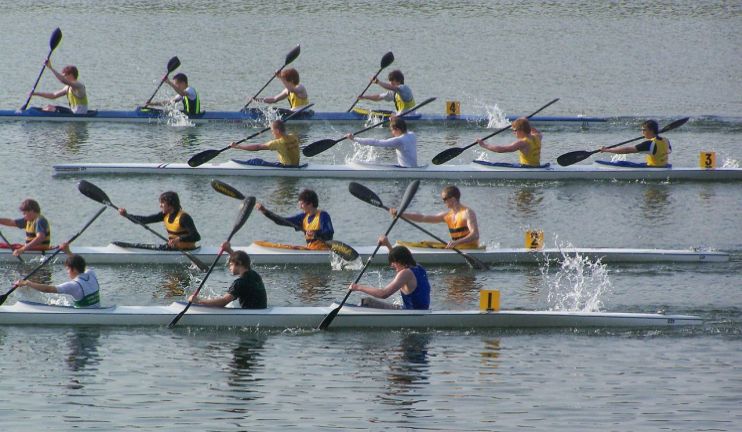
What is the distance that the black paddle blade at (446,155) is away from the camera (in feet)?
87.4

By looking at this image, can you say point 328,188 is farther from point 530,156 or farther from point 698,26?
point 698,26

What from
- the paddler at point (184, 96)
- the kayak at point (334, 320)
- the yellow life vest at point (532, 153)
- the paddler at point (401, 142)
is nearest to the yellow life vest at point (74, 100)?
the paddler at point (184, 96)

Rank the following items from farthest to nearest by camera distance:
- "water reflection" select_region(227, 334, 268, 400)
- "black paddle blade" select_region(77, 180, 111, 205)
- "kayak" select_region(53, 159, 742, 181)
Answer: "kayak" select_region(53, 159, 742, 181) → "black paddle blade" select_region(77, 180, 111, 205) → "water reflection" select_region(227, 334, 268, 400)

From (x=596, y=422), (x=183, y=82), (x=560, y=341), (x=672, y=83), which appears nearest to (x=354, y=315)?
(x=560, y=341)

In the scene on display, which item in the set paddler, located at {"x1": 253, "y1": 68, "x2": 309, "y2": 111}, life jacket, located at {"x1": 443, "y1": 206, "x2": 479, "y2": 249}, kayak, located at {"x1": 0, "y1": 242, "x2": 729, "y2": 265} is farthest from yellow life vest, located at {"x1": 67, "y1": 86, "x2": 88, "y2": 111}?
life jacket, located at {"x1": 443, "y1": 206, "x2": 479, "y2": 249}

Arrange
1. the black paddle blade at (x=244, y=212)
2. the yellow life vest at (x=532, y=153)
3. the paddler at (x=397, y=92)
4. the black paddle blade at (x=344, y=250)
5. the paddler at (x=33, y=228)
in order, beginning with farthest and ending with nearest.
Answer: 1. the paddler at (x=397, y=92)
2. the yellow life vest at (x=532, y=153)
3. the paddler at (x=33, y=228)
4. the black paddle blade at (x=344, y=250)
5. the black paddle blade at (x=244, y=212)

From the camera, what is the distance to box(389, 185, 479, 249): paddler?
20.8 m

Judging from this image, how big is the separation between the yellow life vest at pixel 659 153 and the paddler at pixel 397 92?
22.6ft

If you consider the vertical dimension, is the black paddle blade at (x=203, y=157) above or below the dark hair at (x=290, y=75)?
below

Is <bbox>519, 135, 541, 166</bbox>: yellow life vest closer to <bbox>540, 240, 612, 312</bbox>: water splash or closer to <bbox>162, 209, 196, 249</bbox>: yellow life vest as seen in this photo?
<bbox>540, 240, 612, 312</bbox>: water splash

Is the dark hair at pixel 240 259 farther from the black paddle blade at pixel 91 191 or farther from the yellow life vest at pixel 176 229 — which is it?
the black paddle blade at pixel 91 191

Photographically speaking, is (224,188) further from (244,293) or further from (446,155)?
(446,155)

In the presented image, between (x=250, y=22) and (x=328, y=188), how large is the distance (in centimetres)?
2244

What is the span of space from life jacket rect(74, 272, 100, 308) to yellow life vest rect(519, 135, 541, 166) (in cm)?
1126
